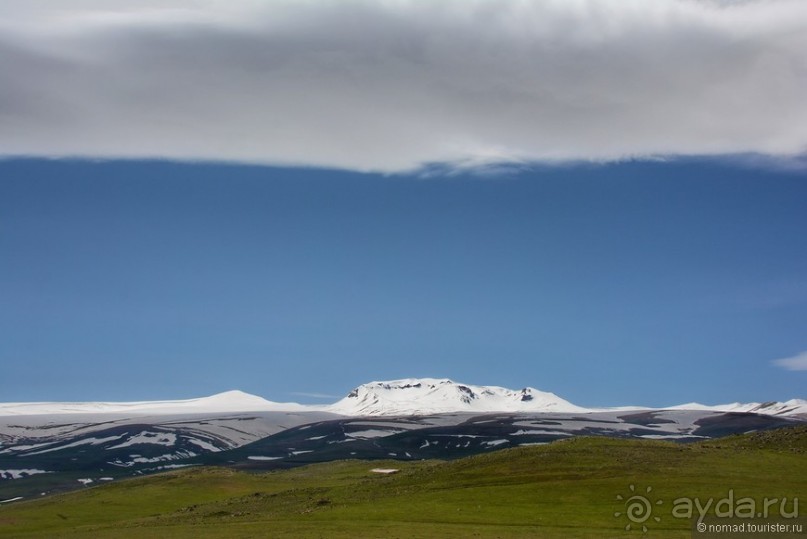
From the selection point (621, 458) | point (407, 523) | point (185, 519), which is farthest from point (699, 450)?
point (185, 519)

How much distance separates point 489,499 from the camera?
239 feet

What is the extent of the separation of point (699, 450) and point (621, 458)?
9814 millimetres

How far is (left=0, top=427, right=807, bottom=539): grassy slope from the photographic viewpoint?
63.0 metres

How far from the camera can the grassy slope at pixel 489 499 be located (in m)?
63.0

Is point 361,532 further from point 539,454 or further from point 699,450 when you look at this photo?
point 699,450

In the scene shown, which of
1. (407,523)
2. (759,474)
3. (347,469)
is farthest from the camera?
(347,469)

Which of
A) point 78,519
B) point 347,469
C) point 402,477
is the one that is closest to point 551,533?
point 402,477

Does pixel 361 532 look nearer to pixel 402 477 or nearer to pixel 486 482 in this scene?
pixel 486 482

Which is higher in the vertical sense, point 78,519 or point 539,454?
point 539,454

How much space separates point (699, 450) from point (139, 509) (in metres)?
61.4

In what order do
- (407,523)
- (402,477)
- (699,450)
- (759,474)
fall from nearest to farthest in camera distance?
(407,523), (759,474), (699,450), (402,477)

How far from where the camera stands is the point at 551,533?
57.7m

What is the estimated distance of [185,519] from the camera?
259 ft

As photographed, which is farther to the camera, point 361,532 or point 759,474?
point 759,474
